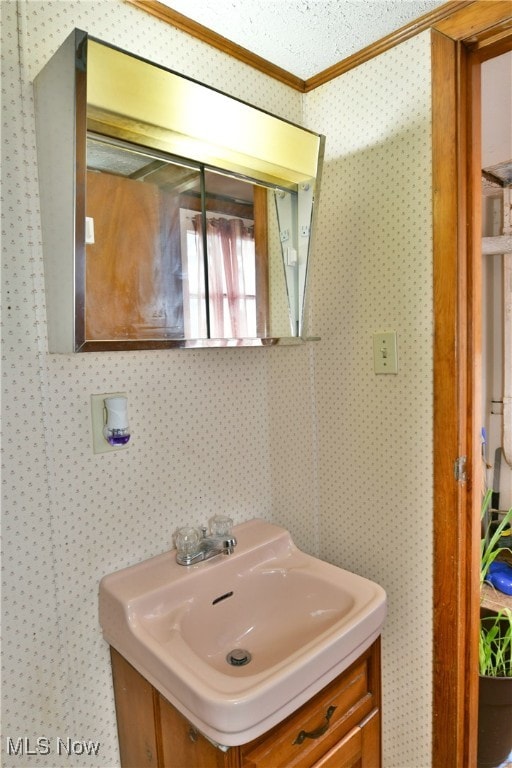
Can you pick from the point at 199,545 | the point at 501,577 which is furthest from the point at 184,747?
the point at 501,577

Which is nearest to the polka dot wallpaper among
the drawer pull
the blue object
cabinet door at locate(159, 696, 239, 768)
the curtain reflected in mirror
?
the curtain reflected in mirror

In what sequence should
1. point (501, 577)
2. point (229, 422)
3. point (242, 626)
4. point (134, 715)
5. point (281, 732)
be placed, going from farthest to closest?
1. point (501, 577)
2. point (229, 422)
3. point (242, 626)
4. point (134, 715)
5. point (281, 732)

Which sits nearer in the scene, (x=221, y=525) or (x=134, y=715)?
(x=134, y=715)

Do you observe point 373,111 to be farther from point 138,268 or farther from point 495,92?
point 138,268

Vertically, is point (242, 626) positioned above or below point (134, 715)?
above

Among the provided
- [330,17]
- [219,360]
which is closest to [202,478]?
[219,360]

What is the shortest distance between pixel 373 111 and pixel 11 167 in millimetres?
964

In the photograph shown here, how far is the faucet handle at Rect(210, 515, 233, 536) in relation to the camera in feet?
4.17

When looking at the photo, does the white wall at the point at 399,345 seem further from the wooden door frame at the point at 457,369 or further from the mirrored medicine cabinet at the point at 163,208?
the mirrored medicine cabinet at the point at 163,208

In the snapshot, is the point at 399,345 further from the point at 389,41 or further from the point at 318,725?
the point at 318,725

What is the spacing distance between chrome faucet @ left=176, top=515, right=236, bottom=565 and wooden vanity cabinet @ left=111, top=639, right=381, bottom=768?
0.26 m

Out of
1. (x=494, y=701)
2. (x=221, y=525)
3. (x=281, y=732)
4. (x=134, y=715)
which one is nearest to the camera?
(x=281, y=732)

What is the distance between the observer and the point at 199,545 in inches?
47.4

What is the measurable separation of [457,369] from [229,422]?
655 mm
